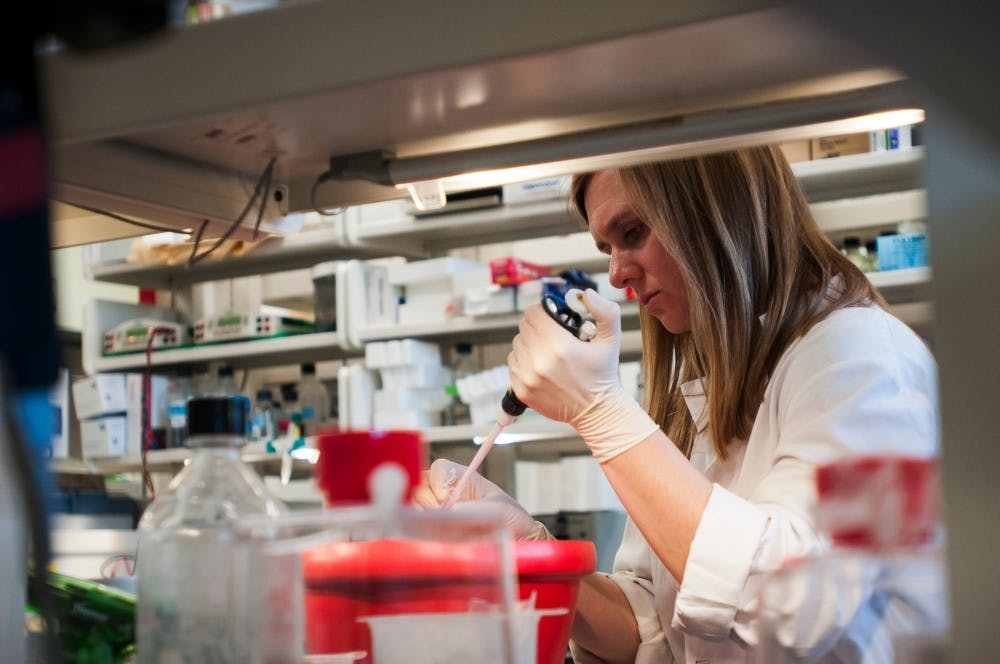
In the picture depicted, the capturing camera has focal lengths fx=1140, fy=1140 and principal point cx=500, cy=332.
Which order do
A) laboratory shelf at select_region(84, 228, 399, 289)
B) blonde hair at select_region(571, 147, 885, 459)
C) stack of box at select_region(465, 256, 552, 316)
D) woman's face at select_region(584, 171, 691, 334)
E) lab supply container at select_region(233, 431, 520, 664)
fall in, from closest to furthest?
lab supply container at select_region(233, 431, 520, 664)
blonde hair at select_region(571, 147, 885, 459)
woman's face at select_region(584, 171, 691, 334)
stack of box at select_region(465, 256, 552, 316)
laboratory shelf at select_region(84, 228, 399, 289)

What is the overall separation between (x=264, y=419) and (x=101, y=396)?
0.62m

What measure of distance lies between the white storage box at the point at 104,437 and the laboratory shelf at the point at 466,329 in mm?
1082

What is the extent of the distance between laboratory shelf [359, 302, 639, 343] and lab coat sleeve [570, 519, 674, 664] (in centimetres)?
183

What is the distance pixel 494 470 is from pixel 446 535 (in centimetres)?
321

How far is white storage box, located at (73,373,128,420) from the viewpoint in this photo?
4234mm

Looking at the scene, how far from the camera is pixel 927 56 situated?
544mm

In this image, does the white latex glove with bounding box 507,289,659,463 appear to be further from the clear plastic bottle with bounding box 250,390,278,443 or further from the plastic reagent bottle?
the plastic reagent bottle

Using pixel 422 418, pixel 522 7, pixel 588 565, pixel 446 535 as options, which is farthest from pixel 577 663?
pixel 422 418

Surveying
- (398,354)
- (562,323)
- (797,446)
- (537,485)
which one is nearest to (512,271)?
(398,354)

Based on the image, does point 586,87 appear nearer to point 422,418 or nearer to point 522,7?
point 522,7

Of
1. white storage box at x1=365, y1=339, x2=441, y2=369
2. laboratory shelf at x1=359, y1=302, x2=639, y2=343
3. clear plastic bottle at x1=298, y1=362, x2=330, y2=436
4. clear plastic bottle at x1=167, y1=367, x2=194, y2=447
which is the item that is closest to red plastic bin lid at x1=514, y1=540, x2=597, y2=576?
laboratory shelf at x1=359, y1=302, x2=639, y2=343

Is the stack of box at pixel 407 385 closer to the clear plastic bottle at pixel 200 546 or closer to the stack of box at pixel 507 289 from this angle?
the stack of box at pixel 507 289

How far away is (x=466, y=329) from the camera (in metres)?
3.70

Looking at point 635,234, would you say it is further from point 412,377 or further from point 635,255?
point 412,377
